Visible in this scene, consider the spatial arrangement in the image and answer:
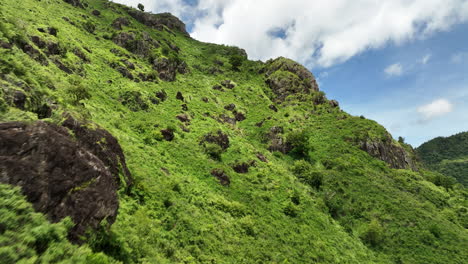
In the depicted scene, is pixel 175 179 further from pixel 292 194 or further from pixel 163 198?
pixel 292 194

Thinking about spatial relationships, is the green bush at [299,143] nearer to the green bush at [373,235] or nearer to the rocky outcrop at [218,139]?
the rocky outcrop at [218,139]

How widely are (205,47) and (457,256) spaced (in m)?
129

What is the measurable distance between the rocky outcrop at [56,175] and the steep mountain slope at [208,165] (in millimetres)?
280

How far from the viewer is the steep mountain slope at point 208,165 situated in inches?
703

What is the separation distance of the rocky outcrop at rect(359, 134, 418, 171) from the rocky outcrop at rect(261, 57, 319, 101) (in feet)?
123

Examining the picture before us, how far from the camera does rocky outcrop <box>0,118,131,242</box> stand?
9.34 m

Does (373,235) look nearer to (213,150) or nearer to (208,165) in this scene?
(208,165)

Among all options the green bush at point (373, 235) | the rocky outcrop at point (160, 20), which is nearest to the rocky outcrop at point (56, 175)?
the green bush at point (373, 235)

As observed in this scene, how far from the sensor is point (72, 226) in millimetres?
10086

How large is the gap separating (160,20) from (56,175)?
142355 mm

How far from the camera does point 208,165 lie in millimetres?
37375

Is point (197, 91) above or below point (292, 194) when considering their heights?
above

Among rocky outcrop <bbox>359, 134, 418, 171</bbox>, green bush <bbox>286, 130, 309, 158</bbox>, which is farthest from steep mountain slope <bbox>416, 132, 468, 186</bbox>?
green bush <bbox>286, 130, 309, 158</bbox>

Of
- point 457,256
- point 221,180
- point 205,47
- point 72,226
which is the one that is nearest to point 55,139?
point 72,226
